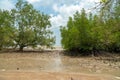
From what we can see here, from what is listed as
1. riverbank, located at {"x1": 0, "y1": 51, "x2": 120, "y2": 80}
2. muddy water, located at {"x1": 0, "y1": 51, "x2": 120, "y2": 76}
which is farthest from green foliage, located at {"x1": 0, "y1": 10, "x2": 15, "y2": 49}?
riverbank, located at {"x1": 0, "y1": 51, "x2": 120, "y2": 80}

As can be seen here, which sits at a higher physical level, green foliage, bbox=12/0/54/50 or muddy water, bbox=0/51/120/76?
green foliage, bbox=12/0/54/50

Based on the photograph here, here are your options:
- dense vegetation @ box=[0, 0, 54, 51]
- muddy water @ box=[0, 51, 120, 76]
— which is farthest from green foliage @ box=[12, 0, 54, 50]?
muddy water @ box=[0, 51, 120, 76]

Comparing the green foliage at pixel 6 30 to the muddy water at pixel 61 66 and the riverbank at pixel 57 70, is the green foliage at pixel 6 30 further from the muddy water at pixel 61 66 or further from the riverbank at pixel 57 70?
the riverbank at pixel 57 70

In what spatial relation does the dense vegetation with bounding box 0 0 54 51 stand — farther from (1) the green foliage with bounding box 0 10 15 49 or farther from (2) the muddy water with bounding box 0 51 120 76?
(2) the muddy water with bounding box 0 51 120 76

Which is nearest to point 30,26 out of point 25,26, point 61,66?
point 25,26

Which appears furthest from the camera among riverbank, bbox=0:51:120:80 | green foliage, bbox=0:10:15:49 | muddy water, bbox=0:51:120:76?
green foliage, bbox=0:10:15:49

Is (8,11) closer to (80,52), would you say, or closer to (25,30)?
(25,30)

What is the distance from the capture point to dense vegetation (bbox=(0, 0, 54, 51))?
37.2m

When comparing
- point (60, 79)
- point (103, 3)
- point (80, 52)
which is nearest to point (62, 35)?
point (80, 52)

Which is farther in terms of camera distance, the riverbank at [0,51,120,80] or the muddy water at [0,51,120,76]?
the muddy water at [0,51,120,76]

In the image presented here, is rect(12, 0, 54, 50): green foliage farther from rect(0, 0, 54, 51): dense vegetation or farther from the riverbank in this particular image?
the riverbank

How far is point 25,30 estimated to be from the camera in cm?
3775

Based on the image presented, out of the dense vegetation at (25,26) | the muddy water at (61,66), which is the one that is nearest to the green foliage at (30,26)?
the dense vegetation at (25,26)

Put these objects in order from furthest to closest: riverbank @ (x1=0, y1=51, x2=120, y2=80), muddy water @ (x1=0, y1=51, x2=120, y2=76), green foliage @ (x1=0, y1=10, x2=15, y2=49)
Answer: green foliage @ (x1=0, y1=10, x2=15, y2=49), muddy water @ (x1=0, y1=51, x2=120, y2=76), riverbank @ (x1=0, y1=51, x2=120, y2=80)
